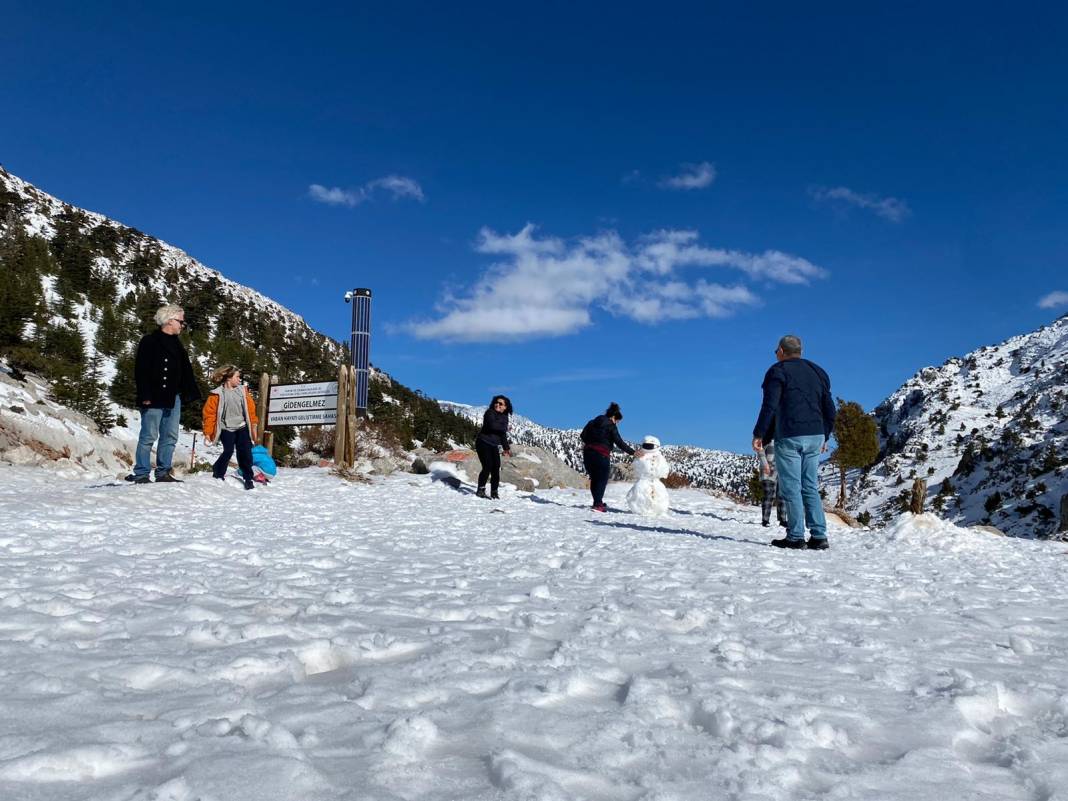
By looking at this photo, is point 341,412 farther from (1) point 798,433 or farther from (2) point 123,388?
(2) point 123,388

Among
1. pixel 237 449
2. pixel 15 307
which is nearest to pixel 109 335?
pixel 15 307

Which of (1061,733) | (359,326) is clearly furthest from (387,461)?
(1061,733)

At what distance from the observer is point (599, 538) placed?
7953 millimetres

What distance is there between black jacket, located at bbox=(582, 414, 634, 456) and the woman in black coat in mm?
1915

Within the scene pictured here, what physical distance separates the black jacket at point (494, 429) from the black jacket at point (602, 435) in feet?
6.65

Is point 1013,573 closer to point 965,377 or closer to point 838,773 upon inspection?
point 838,773

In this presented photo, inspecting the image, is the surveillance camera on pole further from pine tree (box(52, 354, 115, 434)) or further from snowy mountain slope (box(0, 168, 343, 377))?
snowy mountain slope (box(0, 168, 343, 377))

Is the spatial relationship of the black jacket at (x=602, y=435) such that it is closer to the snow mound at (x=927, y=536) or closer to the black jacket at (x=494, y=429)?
the black jacket at (x=494, y=429)

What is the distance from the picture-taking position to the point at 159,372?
30.5ft

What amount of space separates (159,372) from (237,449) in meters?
3.14

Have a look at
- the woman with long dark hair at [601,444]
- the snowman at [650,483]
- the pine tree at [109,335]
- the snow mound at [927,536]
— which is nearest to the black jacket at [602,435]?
the woman with long dark hair at [601,444]

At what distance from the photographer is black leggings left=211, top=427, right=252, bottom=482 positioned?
11.7 metres

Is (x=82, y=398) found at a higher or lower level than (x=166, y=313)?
higher

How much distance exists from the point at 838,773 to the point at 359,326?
1900 centimetres
